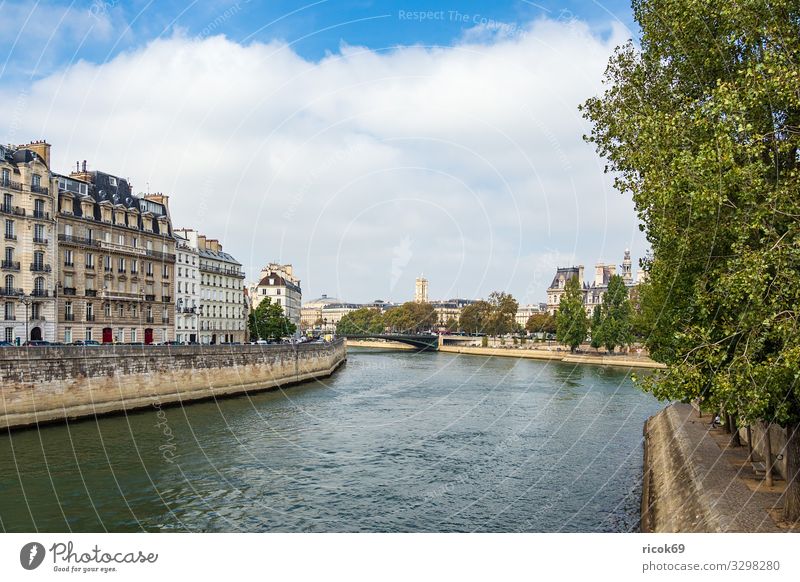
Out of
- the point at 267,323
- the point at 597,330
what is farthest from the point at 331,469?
the point at 597,330

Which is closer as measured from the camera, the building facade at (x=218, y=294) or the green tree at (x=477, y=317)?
the building facade at (x=218, y=294)

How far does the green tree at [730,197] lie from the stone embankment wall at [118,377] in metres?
31.2

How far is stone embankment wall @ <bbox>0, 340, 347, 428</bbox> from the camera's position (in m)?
33.7

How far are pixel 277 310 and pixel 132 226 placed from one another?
29896 mm

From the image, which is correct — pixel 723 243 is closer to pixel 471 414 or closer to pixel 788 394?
pixel 788 394

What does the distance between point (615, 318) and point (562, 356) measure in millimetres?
12198

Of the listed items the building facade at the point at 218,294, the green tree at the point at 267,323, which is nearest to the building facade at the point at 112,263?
the building facade at the point at 218,294

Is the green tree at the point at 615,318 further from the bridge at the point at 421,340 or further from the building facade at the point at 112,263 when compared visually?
the building facade at the point at 112,263

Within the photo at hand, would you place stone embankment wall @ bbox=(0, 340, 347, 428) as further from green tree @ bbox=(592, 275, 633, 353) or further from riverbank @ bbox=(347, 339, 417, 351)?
riverbank @ bbox=(347, 339, 417, 351)

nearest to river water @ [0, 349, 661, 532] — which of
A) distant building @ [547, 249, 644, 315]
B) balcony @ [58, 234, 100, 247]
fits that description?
balcony @ [58, 234, 100, 247]

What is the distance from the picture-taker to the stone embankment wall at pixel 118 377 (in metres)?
33.7

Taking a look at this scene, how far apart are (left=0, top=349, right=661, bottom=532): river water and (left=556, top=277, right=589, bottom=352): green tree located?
56.1 metres

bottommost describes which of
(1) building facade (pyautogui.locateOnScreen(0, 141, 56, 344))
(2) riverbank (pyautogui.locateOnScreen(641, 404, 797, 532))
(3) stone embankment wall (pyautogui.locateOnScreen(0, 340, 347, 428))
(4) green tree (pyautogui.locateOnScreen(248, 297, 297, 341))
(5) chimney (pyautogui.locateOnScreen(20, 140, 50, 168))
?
(2) riverbank (pyautogui.locateOnScreen(641, 404, 797, 532))
